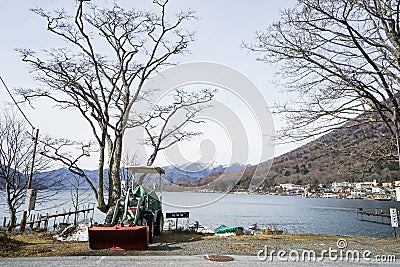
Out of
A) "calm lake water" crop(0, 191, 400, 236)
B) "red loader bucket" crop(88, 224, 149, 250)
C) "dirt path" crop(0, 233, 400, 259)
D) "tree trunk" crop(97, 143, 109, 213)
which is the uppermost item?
"tree trunk" crop(97, 143, 109, 213)

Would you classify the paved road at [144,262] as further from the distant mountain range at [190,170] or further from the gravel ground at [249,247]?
the distant mountain range at [190,170]

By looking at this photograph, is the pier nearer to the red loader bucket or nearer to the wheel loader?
the wheel loader

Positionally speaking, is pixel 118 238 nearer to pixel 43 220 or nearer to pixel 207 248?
pixel 207 248

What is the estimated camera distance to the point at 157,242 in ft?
34.3

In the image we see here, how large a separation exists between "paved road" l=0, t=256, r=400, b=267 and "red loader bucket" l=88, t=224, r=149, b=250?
3.30 ft

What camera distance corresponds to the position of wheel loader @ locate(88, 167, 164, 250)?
8.45 metres

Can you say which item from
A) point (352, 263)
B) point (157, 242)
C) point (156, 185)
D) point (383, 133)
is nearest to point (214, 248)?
point (157, 242)

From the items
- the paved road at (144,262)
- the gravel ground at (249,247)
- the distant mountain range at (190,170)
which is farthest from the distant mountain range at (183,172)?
the paved road at (144,262)

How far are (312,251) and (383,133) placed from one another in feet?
19.0

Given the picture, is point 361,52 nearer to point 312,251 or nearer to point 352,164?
point 352,164

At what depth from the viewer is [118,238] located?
8477 mm

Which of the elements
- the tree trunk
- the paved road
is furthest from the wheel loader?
the tree trunk

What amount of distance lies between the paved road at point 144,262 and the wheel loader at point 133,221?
40.0 inches

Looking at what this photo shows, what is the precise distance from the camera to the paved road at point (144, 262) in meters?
6.67
